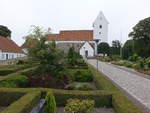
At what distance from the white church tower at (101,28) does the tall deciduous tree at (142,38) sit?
25.5 metres

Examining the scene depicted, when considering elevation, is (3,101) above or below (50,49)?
below

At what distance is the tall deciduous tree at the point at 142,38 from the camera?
1839 inches

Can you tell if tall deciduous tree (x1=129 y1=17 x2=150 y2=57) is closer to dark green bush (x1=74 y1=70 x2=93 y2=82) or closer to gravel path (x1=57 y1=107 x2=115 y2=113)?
dark green bush (x1=74 y1=70 x2=93 y2=82)

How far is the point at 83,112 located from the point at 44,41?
884 cm

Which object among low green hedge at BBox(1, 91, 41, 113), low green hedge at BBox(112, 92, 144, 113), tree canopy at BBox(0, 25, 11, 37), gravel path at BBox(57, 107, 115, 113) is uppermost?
tree canopy at BBox(0, 25, 11, 37)

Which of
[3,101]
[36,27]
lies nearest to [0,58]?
[36,27]

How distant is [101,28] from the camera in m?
74.3

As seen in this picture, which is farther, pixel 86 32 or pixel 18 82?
pixel 86 32

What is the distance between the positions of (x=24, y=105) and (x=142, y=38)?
46247mm

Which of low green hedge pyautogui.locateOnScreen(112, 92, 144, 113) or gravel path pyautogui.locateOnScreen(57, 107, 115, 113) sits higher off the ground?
low green hedge pyautogui.locateOnScreen(112, 92, 144, 113)

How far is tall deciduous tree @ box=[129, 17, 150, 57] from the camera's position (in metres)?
46.7

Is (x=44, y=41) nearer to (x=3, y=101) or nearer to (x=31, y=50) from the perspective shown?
(x=31, y=50)

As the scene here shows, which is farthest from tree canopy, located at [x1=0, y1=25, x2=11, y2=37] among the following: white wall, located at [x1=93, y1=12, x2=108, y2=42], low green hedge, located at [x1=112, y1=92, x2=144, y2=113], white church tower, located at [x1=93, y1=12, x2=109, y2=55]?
low green hedge, located at [x1=112, y1=92, x2=144, y2=113]

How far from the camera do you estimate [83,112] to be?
536 centimetres
